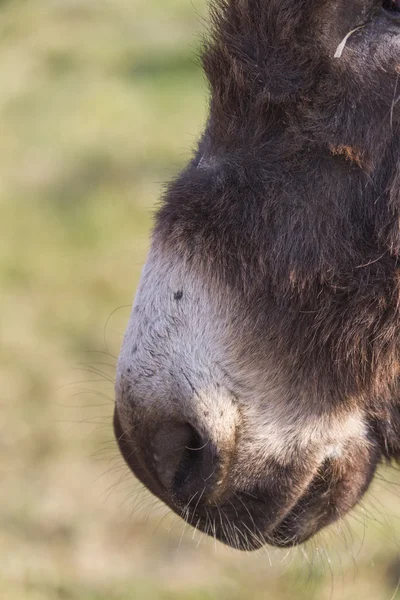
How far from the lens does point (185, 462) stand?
171 centimetres

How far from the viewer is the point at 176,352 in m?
1.63

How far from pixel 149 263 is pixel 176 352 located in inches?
8.0

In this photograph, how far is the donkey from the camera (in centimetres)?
155

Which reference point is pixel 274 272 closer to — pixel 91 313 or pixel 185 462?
pixel 185 462

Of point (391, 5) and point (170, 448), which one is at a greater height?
point (391, 5)

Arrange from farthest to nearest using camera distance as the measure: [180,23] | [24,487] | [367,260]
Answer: [180,23] < [24,487] < [367,260]

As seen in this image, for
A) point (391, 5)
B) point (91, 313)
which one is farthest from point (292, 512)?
point (91, 313)

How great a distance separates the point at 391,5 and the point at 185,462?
3.15 ft

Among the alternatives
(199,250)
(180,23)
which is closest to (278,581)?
(199,250)

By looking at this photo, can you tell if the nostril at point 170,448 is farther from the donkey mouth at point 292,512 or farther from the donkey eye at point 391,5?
the donkey eye at point 391,5

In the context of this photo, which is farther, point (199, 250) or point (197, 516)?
point (197, 516)

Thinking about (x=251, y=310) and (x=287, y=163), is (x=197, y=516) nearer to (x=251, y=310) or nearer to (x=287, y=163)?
(x=251, y=310)

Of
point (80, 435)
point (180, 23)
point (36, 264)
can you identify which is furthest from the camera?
point (180, 23)

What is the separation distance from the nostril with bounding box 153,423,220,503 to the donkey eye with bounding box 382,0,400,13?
867 millimetres
